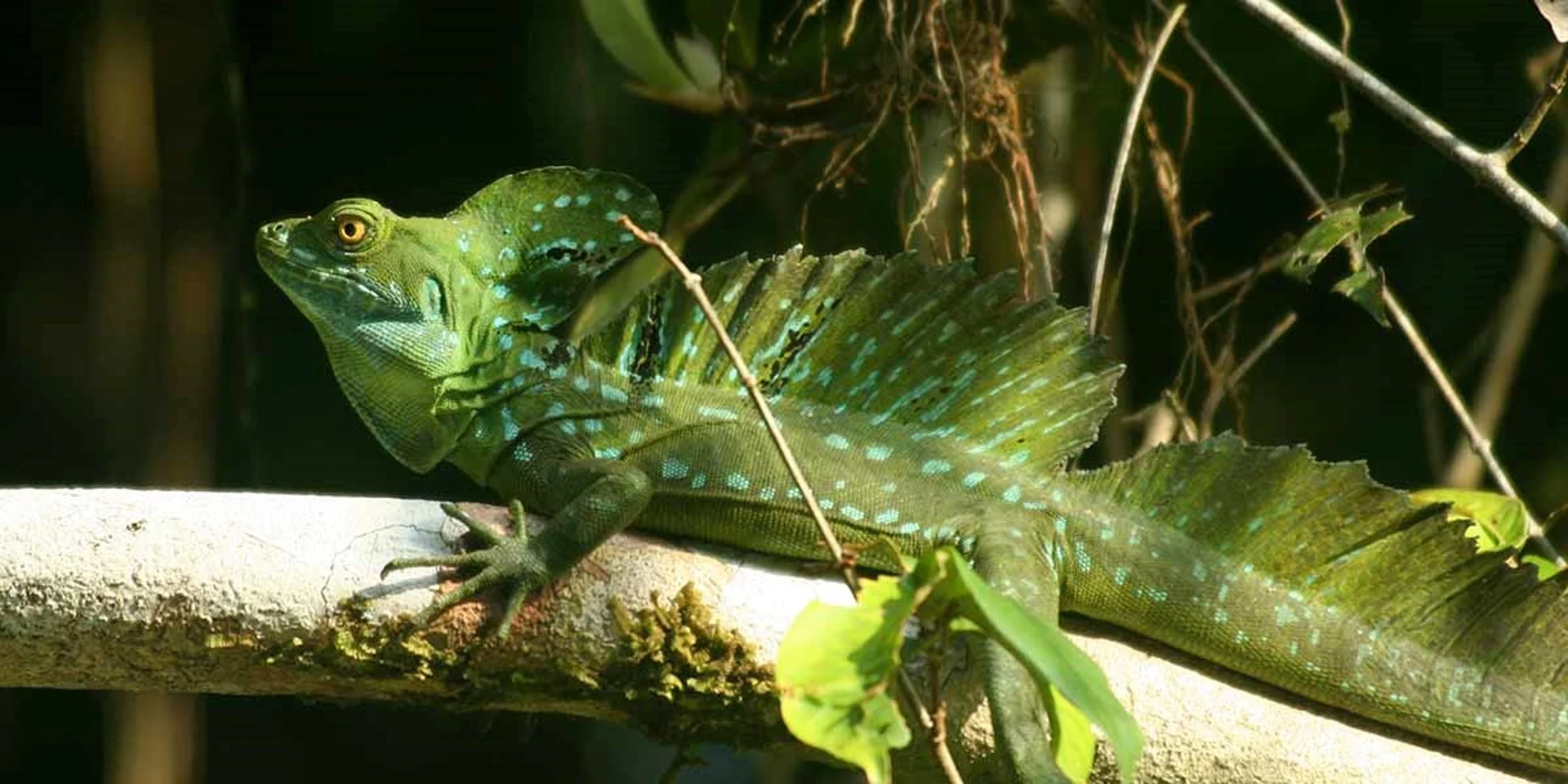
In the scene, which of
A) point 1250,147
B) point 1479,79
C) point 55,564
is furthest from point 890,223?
point 55,564

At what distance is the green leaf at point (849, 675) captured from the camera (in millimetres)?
1653

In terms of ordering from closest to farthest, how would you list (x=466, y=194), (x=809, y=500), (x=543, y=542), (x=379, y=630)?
1. (x=809, y=500)
2. (x=379, y=630)
3. (x=543, y=542)
4. (x=466, y=194)

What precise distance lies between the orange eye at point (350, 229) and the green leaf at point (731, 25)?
1.32 meters

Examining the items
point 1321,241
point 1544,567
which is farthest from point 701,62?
point 1544,567

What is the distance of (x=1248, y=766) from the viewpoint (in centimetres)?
263

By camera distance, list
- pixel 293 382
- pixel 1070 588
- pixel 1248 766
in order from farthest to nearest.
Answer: pixel 293 382 < pixel 1070 588 < pixel 1248 766

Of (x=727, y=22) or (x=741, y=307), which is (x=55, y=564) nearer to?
(x=741, y=307)

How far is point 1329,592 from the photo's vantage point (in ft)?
9.65

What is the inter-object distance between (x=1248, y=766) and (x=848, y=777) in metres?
3.08

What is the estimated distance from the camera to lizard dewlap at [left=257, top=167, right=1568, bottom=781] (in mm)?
2863

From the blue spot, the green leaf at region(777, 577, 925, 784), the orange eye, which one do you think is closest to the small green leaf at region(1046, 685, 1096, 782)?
the green leaf at region(777, 577, 925, 784)

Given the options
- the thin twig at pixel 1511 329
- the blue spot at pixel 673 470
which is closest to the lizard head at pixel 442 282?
the blue spot at pixel 673 470

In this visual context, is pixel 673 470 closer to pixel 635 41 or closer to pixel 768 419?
pixel 768 419

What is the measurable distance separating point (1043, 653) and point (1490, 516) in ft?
6.36
